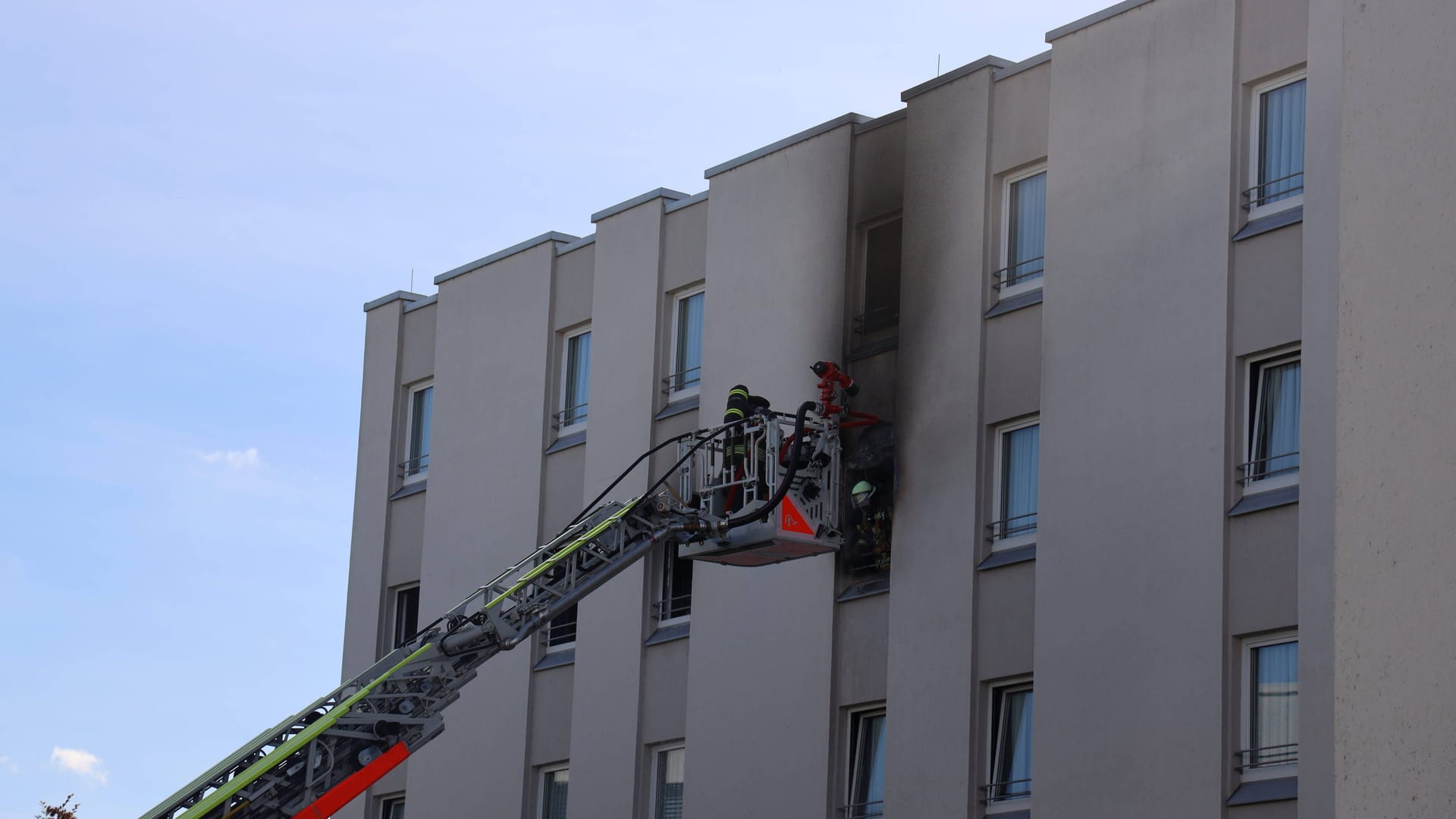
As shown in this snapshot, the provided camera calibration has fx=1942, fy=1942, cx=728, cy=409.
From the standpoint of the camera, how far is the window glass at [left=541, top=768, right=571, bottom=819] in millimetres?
26281

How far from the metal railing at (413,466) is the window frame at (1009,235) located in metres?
11.9

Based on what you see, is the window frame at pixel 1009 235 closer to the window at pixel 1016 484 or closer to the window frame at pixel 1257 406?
the window at pixel 1016 484

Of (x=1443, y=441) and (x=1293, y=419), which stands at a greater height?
(x=1293, y=419)

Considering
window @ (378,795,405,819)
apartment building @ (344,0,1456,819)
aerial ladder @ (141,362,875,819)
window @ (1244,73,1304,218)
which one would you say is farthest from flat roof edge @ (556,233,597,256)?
window @ (1244,73,1304,218)

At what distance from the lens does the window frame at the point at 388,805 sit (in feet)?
94.9

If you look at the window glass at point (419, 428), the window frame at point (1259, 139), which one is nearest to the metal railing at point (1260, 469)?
the window frame at point (1259, 139)

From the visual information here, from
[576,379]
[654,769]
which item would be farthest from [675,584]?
[576,379]

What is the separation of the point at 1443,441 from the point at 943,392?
418 inches

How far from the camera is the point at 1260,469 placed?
18734mm

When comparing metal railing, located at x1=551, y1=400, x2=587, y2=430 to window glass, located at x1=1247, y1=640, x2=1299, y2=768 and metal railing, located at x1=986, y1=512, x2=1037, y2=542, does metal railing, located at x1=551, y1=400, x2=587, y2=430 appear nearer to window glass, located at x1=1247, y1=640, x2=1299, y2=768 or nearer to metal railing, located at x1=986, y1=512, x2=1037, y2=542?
metal railing, located at x1=986, y1=512, x2=1037, y2=542

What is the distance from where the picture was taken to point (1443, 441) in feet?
37.2

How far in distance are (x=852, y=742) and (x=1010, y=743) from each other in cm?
245

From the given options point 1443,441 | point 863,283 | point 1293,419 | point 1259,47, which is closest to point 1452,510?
point 1443,441

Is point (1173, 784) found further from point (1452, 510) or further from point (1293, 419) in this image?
point (1452, 510)
